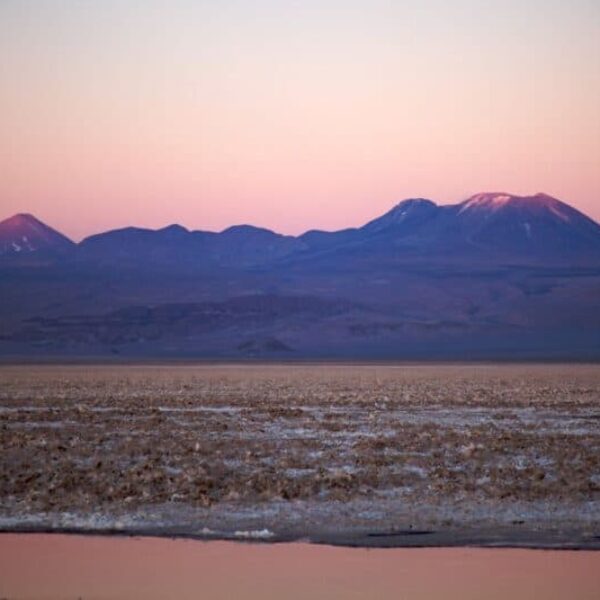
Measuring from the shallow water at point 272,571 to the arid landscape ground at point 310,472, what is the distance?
1.77 ft

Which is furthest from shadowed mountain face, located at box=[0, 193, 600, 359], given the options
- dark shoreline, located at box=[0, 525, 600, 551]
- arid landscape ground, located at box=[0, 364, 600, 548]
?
dark shoreline, located at box=[0, 525, 600, 551]

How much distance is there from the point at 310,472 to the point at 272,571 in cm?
597

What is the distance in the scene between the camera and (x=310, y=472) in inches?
723

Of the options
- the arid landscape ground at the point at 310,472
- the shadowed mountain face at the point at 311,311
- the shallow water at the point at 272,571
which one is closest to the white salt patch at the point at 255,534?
the arid landscape ground at the point at 310,472

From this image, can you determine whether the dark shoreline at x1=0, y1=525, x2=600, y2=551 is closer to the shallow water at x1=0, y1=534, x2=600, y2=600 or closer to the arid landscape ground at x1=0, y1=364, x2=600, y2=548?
the arid landscape ground at x1=0, y1=364, x2=600, y2=548

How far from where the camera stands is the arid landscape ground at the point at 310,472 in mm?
14578

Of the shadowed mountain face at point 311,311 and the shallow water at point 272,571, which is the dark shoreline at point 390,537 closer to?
the shallow water at point 272,571

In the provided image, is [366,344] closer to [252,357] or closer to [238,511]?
[252,357]

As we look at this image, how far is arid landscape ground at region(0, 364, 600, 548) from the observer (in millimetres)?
14578

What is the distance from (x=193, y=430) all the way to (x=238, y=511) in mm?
9875

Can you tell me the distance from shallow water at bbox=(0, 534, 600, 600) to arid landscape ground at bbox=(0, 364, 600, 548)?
0.54 metres

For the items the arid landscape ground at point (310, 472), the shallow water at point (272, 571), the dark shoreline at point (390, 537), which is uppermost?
the arid landscape ground at point (310, 472)

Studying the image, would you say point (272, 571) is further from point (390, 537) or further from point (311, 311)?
point (311, 311)

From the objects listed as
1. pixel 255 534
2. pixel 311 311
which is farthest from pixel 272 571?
pixel 311 311
